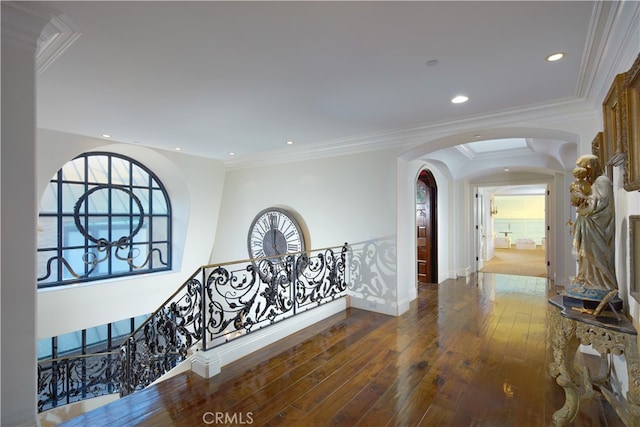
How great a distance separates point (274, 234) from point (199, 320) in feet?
10.4

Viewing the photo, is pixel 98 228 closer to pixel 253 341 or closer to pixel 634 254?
pixel 253 341

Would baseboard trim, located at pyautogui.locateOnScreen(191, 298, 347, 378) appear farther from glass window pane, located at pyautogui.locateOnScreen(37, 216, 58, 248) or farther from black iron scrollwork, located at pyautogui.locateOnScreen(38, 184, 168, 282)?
glass window pane, located at pyautogui.locateOnScreen(37, 216, 58, 248)

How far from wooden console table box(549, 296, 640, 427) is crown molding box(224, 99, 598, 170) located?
2152mm

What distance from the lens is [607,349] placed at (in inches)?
70.2

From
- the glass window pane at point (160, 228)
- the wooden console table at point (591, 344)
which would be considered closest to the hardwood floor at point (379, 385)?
the wooden console table at point (591, 344)

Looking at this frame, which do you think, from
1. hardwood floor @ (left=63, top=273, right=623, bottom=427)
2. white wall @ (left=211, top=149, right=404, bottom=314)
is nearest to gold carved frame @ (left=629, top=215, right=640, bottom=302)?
hardwood floor @ (left=63, top=273, right=623, bottom=427)

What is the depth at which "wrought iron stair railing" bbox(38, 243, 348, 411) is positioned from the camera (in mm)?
3018

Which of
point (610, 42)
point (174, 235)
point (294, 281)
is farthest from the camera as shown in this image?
point (174, 235)

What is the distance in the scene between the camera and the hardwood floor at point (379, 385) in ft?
7.05

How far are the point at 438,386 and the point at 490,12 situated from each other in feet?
9.03

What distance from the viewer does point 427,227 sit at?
6414mm

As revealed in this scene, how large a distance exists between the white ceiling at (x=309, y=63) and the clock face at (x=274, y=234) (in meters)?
2.22

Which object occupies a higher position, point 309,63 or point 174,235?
point 309,63

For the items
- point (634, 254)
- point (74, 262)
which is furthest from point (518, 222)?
point (74, 262)
